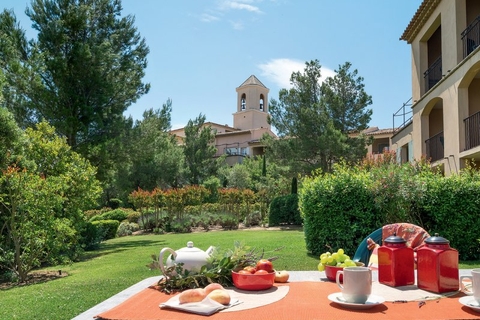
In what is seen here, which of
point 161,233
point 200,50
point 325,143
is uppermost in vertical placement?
point 200,50

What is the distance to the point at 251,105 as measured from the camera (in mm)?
44906

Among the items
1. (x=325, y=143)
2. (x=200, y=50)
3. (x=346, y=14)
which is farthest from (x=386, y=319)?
(x=325, y=143)

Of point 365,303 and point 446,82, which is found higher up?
point 446,82

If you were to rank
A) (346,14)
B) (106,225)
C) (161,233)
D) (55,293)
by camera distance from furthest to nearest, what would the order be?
(161,233)
(106,225)
(346,14)
(55,293)

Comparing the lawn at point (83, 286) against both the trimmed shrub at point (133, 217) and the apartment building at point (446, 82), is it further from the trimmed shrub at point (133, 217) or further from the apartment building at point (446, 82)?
the trimmed shrub at point (133, 217)

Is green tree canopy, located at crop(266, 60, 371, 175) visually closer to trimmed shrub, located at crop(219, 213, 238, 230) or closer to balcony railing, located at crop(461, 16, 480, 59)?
trimmed shrub, located at crop(219, 213, 238, 230)

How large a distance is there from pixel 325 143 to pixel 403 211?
1066 cm

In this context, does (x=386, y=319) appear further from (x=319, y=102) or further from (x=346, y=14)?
(x=319, y=102)

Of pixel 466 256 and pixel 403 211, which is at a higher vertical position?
pixel 403 211

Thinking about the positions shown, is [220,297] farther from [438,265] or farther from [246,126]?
[246,126]

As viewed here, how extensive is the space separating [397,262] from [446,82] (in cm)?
1237

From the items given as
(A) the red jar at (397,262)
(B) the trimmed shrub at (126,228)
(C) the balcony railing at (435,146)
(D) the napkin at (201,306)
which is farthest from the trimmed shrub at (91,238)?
(A) the red jar at (397,262)

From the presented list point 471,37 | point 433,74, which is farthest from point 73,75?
point 471,37

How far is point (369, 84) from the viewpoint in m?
20.9
